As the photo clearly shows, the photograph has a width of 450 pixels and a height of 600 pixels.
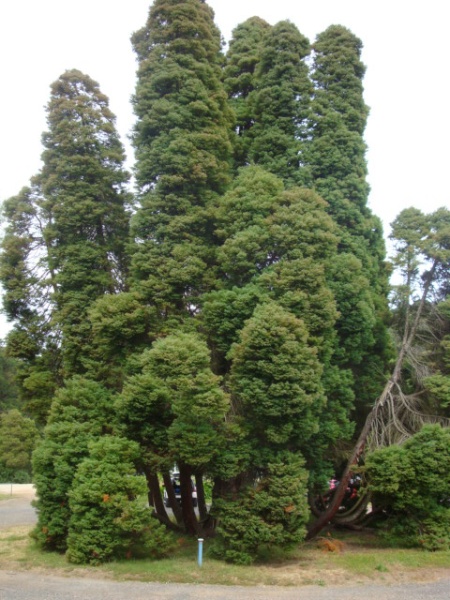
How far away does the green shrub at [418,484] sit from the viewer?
1248 centimetres

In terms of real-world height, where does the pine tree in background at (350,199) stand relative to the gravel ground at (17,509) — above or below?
above

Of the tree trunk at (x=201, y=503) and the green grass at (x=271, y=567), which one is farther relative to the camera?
the tree trunk at (x=201, y=503)

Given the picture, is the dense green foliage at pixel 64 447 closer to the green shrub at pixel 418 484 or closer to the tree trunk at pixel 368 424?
the tree trunk at pixel 368 424

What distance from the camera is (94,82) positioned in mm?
16641

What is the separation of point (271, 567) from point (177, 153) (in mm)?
9818

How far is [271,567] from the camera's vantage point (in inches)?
453

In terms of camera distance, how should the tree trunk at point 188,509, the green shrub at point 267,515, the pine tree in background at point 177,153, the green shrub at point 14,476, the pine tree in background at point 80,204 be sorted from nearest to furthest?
the green shrub at point 267,515 → the pine tree in background at point 177,153 → the tree trunk at point 188,509 → the pine tree in background at point 80,204 → the green shrub at point 14,476

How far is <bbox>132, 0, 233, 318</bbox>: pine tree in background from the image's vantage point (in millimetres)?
13828

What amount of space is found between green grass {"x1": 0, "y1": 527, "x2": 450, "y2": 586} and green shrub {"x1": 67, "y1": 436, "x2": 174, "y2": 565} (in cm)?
34

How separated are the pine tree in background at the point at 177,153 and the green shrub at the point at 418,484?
5.85 meters

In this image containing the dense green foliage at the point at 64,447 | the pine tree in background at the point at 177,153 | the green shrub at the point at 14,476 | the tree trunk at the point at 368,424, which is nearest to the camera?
the dense green foliage at the point at 64,447

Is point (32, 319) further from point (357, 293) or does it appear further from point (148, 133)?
point (357, 293)

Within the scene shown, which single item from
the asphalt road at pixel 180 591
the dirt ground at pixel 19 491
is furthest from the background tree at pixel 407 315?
the dirt ground at pixel 19 491

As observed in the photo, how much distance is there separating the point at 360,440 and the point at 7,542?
9357 mm
